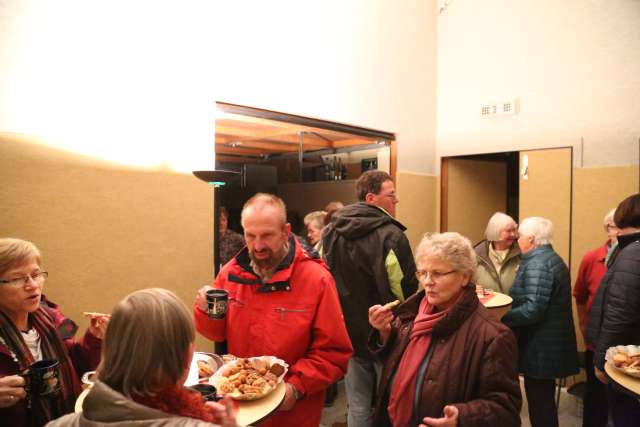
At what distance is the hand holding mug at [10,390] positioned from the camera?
1.32m

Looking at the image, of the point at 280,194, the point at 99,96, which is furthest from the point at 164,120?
the point at 280,194

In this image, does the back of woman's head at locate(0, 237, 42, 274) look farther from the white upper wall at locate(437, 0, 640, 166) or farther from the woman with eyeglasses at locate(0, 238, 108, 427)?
the white upper wall at locate(437, 0, 640, 166)

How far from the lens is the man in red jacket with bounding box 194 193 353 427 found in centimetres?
180

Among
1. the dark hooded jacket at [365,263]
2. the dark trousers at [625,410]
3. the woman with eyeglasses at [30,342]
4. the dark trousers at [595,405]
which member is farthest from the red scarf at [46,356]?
the dark trousers at [595,405]

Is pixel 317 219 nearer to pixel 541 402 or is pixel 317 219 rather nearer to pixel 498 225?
pixel 498 225

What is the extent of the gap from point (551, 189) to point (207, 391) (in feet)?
13.5

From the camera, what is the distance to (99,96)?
8.61 ft

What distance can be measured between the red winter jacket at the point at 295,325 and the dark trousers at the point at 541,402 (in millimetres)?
1755

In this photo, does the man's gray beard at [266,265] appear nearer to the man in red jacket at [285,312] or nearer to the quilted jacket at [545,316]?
the man in red jacket at [285,312]

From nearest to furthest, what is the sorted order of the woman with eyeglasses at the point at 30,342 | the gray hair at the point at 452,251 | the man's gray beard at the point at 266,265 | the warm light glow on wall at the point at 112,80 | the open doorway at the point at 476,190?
1. the woman with eyeglasses at the point at 30,342
2. the gray hair at the point at 452,251
3. the man's gray beard at the point at 266,265
4. the warm light glow on wall at the point at 112,80
5. the open doorway at the point at 476,190

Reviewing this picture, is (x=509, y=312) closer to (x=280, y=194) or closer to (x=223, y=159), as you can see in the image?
(x=280, y=194)

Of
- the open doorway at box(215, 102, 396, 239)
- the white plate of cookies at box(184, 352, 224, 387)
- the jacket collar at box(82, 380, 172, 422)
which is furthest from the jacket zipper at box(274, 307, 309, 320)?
the open doorway at box(215, 102, 396, 239)

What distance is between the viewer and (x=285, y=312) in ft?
5.99

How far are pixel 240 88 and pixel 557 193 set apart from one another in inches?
127
